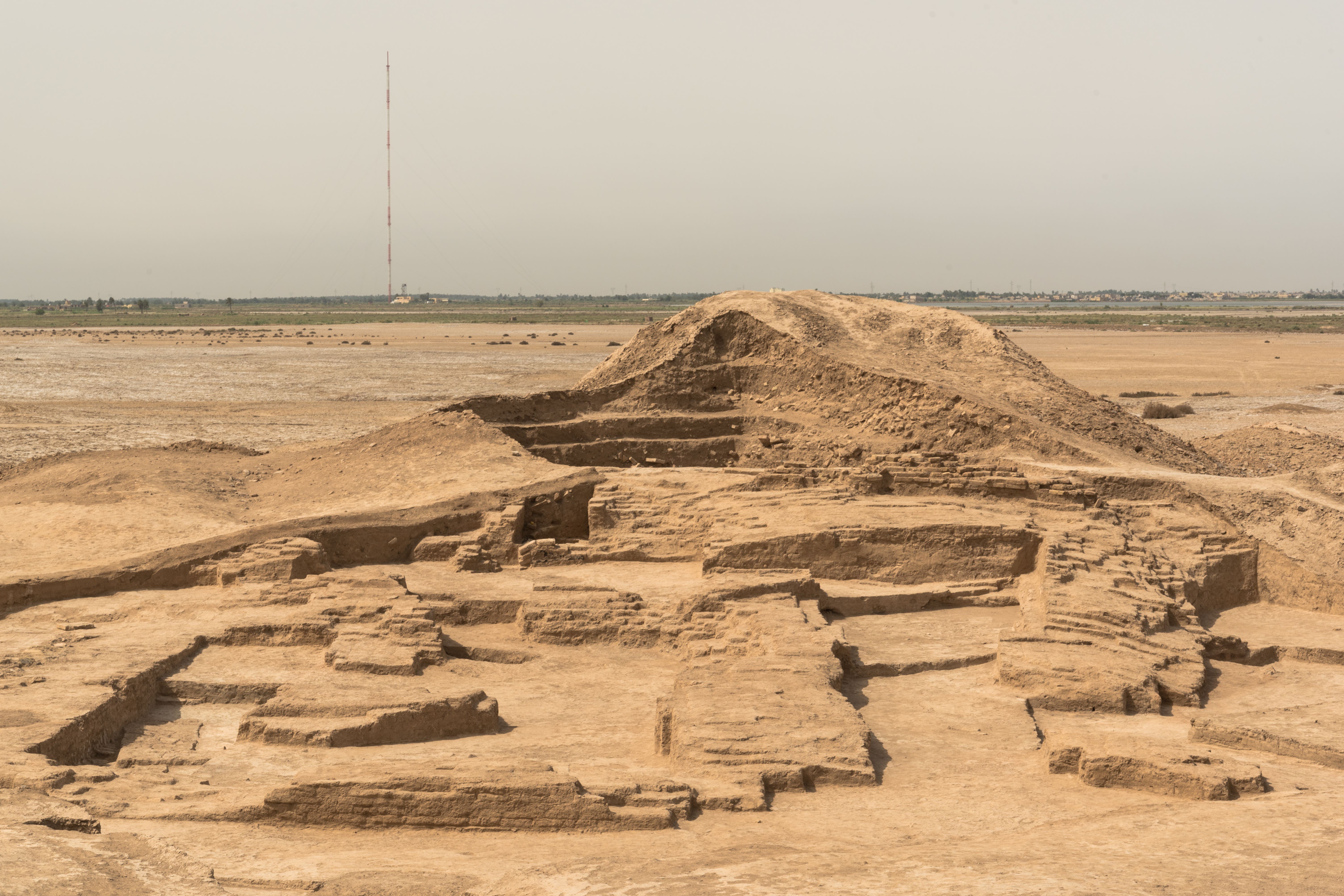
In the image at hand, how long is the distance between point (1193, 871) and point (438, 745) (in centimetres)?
476

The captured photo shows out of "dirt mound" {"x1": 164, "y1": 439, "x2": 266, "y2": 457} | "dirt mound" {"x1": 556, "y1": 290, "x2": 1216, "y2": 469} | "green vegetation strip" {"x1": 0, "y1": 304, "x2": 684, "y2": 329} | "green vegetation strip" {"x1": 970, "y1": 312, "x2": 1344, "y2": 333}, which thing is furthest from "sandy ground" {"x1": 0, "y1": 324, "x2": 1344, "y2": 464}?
"green vegetation strip" {"x1": 0, "y1": 304, "x2": 684, "y2": 329}

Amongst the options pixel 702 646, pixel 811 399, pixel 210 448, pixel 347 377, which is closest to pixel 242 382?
pixel 347 377

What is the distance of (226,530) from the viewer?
1272 centimetres

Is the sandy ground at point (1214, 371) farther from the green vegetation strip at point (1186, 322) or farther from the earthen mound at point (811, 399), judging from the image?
the earthen mound at point (811, 399)

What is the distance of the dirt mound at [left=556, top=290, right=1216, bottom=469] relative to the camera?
15047 mm

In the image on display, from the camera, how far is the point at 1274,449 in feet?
62.4

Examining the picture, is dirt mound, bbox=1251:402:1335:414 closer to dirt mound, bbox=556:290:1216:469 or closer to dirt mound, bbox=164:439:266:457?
dirt mound, bbox=556:290:1216:469

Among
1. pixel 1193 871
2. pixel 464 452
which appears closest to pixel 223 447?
pixel 464 452

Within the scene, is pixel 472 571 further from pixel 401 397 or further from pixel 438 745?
pixel 401 397

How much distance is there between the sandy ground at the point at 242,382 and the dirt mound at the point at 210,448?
2454mm

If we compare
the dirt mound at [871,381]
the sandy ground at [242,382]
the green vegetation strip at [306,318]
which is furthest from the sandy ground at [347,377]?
the green vegetation strip at [306,318]

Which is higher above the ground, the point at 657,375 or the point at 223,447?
the point at 657,375

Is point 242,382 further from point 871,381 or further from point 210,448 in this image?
point 871,381

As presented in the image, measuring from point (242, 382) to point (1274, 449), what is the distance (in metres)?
31.5
